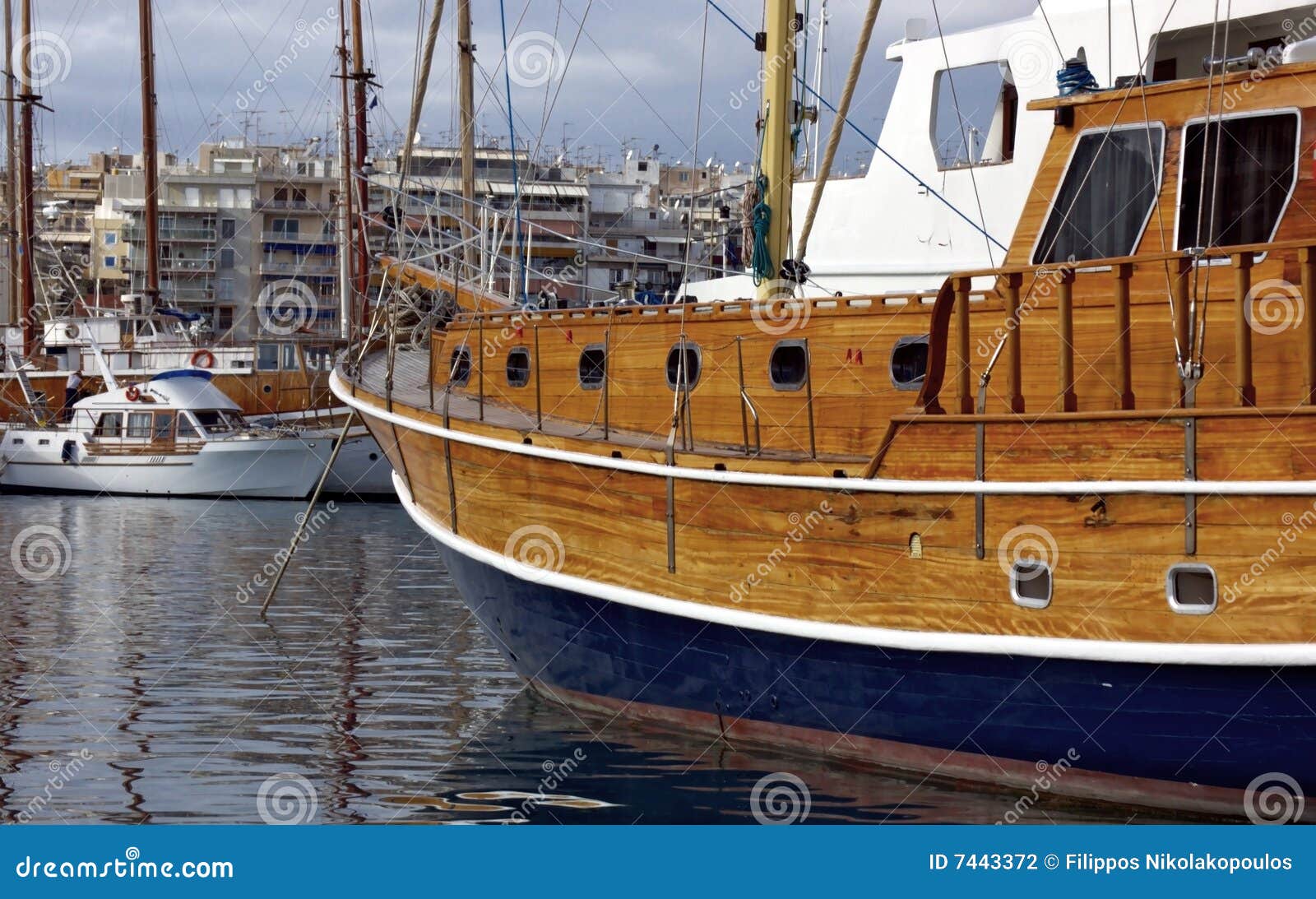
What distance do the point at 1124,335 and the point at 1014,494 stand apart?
110 centimetres

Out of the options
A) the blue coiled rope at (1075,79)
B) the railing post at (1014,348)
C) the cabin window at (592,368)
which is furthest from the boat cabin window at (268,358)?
the railing post at (1014,348)

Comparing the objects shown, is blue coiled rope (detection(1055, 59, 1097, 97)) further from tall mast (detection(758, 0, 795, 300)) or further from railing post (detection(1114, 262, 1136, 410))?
railing post (detection(1114, 262, 1136, 410))

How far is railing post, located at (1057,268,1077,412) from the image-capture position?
892 cm

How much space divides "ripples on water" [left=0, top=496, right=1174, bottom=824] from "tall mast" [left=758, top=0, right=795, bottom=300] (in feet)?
13.1

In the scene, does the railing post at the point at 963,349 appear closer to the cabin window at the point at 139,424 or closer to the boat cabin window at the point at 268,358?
the cabin window at the point at 139,424


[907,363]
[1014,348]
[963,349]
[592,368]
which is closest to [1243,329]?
[1014,348]

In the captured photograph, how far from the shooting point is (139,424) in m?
43.4

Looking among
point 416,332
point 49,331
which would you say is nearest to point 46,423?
point 49,331

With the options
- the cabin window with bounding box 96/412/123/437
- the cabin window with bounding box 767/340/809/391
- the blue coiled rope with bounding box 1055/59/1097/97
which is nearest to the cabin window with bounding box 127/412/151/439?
the cabin window with bounding box 96/412/123/437

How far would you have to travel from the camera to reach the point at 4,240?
274 ft

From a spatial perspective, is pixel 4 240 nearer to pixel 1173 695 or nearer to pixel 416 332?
pixel 416 332

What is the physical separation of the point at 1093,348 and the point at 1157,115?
1704 millimetres

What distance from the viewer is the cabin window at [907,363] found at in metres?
10.2

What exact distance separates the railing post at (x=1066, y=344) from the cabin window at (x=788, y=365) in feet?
7.23
